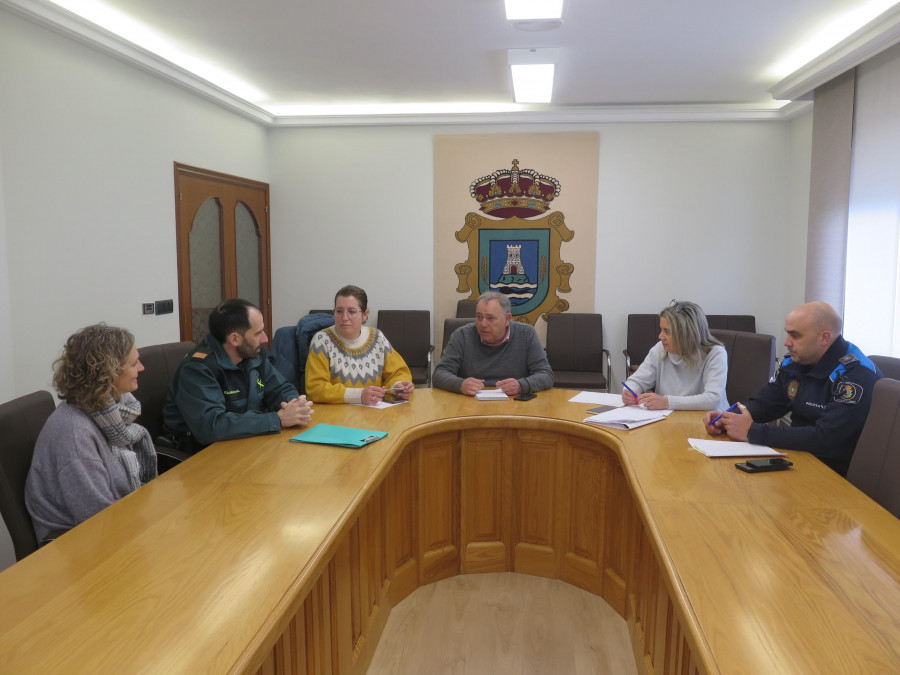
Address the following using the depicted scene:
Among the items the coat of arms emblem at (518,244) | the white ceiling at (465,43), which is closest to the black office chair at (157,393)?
the white ceiling at (465,43)

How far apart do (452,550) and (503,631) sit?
1.63 feet

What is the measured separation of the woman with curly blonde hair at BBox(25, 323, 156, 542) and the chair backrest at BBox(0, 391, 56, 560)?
0.09ft

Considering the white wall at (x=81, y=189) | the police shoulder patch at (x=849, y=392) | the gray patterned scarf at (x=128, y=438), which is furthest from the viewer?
the white wall at (x=81, y=189)

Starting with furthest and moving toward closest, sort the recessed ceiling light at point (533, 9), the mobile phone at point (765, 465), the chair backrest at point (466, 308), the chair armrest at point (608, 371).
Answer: the chair backrest at point (466, 308)
the chair armrest at point (608, 371)
the recessed ceiling light at point (533, 9)
the mobile phone at point (765, 465)

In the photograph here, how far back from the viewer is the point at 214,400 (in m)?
2.49

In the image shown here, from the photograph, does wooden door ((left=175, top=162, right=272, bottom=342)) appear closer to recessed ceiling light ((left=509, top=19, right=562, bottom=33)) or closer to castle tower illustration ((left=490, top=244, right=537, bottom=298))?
castle tower illustration ((left=490, top=244, right=537, bottom=298))

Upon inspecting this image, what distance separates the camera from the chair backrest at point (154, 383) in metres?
2.57

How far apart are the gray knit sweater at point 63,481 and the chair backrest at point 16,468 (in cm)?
2

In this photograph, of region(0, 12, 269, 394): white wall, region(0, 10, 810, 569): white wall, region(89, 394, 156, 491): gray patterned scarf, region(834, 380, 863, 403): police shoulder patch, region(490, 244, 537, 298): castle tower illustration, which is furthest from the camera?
region(490, 244, 537, 298): castle tower illustration

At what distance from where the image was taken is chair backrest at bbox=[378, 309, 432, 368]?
5738mm

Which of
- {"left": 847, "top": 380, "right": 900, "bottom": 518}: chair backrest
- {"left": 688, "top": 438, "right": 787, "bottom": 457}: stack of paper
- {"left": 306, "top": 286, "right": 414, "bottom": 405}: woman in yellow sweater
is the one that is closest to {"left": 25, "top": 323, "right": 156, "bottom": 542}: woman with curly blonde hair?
{"left": 306, "top": 286, "right": 414, "bottom": 405}: woman in yellow sweater

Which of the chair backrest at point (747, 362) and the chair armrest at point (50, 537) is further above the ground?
the chair backrest at point (747, 362)

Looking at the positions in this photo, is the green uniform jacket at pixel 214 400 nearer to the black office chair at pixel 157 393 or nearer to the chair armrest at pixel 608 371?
the black office chair at pixel 157 393

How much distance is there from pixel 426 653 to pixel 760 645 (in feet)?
5.30
